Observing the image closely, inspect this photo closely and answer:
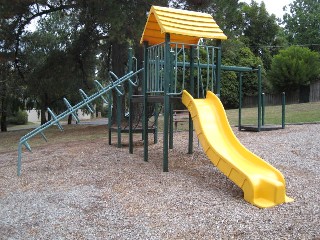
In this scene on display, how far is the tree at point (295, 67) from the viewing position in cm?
2522

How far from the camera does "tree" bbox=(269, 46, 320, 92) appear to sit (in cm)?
2522

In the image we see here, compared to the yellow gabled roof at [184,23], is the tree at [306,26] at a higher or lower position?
higher

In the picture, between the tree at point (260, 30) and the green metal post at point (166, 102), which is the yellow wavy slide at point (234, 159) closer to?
the green metal post at point (166, 102)

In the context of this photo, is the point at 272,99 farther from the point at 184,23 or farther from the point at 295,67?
the point at 184,23

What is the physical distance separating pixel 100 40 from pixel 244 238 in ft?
46.7

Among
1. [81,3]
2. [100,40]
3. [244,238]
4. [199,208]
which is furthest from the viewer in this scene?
[100,40]

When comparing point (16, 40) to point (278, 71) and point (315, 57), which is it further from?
point (315, 57)

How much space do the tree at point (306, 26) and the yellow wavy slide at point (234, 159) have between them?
41215 mm

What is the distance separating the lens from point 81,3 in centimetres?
1243

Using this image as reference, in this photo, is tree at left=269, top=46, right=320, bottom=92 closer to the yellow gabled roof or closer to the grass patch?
the grass patch

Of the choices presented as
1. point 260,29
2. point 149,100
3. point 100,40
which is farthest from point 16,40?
point 260,29

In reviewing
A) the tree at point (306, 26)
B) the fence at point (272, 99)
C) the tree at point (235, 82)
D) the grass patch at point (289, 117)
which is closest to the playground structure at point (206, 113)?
the grass patch at point (289, 117)

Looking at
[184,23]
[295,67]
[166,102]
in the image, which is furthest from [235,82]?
[166,102]

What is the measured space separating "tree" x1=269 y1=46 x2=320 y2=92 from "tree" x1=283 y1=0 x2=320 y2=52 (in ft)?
61.9
